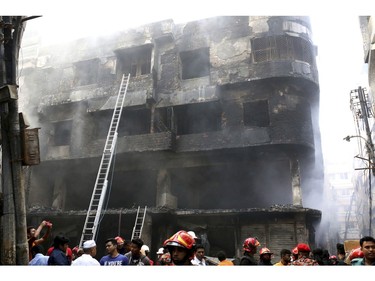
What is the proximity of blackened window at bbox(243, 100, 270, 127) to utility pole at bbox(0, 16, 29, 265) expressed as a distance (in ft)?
36.9

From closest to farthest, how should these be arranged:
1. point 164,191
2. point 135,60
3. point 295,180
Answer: point 295,180 < point 164,191 < point 135,60

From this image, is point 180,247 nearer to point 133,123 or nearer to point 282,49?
point 282,49

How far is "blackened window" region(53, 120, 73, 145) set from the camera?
57.7 ft

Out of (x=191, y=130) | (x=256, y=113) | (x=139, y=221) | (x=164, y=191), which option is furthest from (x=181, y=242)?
(x=191, y=130)

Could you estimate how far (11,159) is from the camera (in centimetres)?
449

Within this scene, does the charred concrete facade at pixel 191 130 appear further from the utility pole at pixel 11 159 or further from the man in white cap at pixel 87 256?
the utility pole at pixel 11 159

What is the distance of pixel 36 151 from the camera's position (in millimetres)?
4621

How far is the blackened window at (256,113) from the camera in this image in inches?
585

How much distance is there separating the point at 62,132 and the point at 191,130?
22.9 ft

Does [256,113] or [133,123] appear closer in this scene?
[256,113]

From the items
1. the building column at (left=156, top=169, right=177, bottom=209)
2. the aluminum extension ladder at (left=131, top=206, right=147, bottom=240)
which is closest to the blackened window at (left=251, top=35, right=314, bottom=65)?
the building column at (left=156, top=169, right=177, bottom=209)

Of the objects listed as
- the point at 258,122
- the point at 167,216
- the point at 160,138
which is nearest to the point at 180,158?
the point at 160,138

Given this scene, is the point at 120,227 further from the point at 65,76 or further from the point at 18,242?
the point at 18,242

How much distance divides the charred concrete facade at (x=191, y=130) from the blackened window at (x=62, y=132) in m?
0.06
